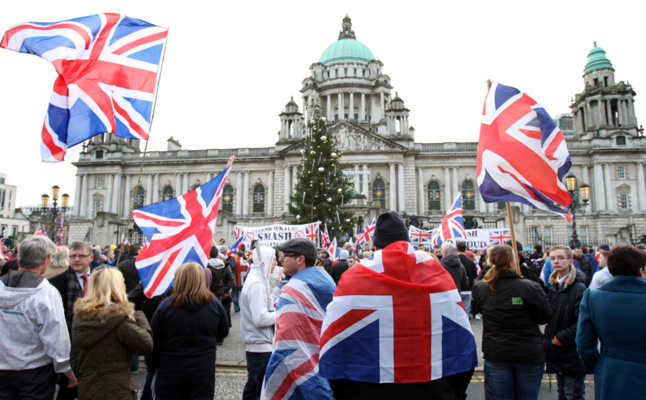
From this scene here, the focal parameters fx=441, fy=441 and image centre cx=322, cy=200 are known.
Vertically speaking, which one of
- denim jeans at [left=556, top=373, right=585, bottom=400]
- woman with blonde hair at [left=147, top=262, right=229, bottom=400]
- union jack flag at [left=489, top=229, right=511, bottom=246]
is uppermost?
union jack flag at [left=489, top=229, right=511, bottom=246]

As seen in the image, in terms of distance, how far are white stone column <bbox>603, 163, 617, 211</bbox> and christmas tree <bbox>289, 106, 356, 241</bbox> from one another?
3321cm

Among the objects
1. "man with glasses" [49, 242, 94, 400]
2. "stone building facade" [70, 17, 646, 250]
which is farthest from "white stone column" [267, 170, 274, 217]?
"man with glasses" [49, 242, 94, 400]

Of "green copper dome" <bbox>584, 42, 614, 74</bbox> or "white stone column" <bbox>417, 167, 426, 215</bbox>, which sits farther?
"green copper dome" <bbox>584, 42, 614, 74</bbox>

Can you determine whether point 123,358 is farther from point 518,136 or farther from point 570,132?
point 570,132

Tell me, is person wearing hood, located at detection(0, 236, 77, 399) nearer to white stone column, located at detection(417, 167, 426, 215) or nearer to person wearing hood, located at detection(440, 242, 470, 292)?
person wearing hood, located at detection(440, 242, 470, 292)

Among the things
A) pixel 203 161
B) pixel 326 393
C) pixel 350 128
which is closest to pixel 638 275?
pixel 326 393

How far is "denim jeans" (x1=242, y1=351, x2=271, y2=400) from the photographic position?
5016mm

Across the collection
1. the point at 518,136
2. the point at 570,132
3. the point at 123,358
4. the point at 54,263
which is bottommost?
the point at 123,358

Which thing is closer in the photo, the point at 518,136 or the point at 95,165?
the point at 518,136

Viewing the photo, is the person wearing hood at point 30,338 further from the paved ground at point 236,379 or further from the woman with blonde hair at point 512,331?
the woman with blonde hair at point 512,331

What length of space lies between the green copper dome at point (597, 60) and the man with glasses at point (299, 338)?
57188 mm

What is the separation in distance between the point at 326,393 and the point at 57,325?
2494 millimetres

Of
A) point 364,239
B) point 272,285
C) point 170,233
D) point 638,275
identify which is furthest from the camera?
point 364,239

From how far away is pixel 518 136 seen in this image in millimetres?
6293
